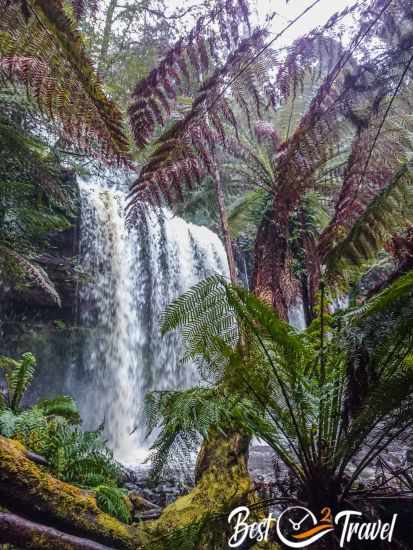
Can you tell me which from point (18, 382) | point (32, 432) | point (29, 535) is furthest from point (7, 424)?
point (29, 535)

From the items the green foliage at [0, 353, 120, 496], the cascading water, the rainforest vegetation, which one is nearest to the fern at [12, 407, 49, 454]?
the green foliage at [0, 353, 120, 496]

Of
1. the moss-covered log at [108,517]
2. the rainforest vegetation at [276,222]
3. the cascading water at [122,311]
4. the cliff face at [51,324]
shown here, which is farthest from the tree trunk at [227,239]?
the cliff face at [51,324]

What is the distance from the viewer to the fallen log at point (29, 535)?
1806mm

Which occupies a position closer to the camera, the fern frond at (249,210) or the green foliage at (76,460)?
the green foliage at (76,460)

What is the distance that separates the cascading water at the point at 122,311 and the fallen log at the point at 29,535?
553 centimetres

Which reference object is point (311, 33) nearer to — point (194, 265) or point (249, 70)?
point (249, 70)

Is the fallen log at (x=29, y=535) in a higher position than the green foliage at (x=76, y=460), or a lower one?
lower

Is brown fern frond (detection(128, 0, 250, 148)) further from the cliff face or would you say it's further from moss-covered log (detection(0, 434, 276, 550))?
the cliff face

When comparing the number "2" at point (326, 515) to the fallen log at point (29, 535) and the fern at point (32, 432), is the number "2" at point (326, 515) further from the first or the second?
the fern at point (32, 432)

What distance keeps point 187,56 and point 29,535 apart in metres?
2.19

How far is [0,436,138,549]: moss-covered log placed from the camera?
76.0 inches

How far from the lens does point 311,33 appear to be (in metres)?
1.64

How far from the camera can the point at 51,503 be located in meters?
2.00

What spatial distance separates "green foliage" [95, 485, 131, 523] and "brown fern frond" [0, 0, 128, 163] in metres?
2.41
